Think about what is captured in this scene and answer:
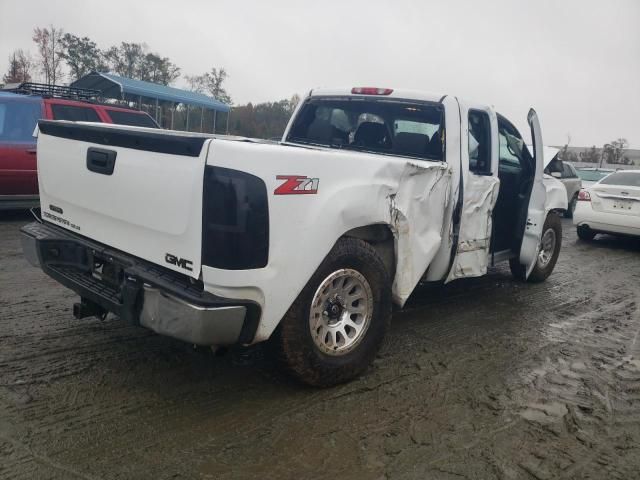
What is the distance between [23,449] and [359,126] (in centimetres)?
361

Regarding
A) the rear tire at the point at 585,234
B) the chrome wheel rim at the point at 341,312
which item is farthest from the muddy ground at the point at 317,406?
the rear tire at the point at 585,234

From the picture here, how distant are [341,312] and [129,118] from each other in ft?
23.6

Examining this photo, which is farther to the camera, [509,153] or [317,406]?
[509,153]

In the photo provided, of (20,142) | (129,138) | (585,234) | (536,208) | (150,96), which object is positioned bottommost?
(585,234)

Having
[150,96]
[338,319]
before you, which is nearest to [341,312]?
[338,319]

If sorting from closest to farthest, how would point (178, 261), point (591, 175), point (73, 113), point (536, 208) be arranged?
point (178, 261)
point (536, 208)
point (73, 113)
point (591, 175)

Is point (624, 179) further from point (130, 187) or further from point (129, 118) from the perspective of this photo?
point (130, 187)

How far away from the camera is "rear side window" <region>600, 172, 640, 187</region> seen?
32.6 ft

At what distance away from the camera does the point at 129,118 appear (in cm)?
922

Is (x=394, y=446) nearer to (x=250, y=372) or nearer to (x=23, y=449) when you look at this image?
(x=250, y=372)

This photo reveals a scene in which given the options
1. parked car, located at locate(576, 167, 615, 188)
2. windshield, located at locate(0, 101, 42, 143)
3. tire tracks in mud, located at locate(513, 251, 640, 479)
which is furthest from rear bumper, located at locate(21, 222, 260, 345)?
parked car, located at locate(576, 167, 615, 188)

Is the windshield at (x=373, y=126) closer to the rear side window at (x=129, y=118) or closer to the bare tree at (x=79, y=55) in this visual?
the rear side window at (x=129, y=118)

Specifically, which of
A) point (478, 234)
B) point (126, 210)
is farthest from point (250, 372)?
point (478, 234)

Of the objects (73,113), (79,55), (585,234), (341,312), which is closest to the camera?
(341,312)
